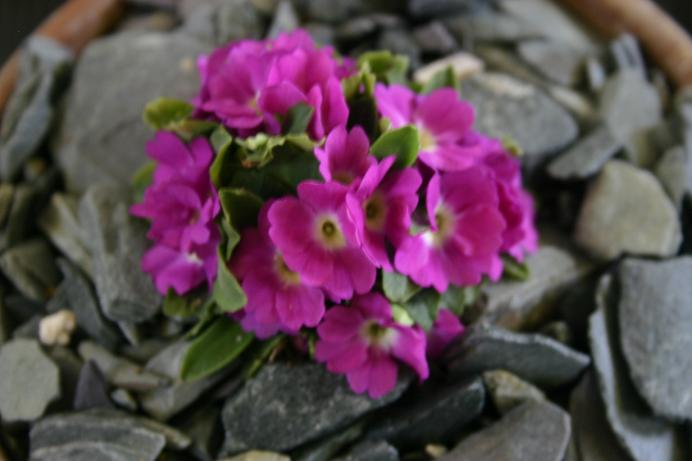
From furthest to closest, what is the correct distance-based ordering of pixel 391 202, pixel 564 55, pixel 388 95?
pixel 564 55
pixel 388 95
pixel 391 202

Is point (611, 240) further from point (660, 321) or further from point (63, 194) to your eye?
point (63, 194)

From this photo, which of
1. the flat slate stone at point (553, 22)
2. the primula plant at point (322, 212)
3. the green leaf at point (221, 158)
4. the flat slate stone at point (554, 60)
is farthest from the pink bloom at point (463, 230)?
the flat slate stone at point (553, 22)

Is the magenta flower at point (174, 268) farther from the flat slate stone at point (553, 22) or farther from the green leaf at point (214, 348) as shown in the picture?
the flat slate stone at point (553, 22)

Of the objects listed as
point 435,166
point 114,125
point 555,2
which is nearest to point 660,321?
point 435,166

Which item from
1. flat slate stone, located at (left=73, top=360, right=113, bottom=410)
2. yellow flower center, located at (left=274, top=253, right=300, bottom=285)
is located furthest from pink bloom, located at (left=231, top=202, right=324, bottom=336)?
flat slate stone, located at (left=73, top=360, right=113, bottom=410)

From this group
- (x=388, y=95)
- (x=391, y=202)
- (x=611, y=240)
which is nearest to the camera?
(x=391, y=202)
